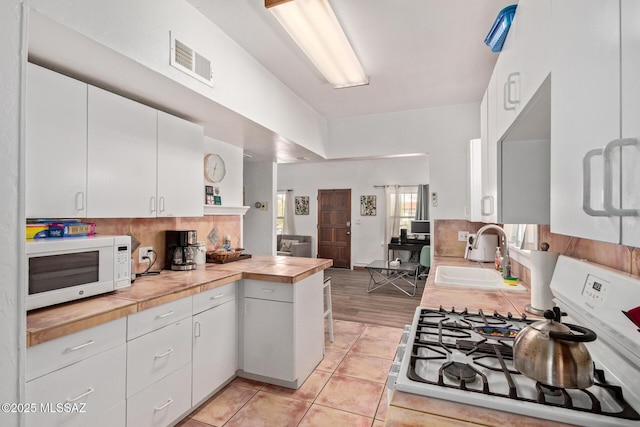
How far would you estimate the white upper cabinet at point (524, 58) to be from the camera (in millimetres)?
908

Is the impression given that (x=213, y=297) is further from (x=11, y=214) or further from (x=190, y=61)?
(x=190, y=61)

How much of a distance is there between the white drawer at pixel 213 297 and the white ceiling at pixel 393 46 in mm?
1756

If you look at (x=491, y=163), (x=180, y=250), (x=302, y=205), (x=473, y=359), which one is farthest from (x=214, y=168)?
(x=302, y=205)

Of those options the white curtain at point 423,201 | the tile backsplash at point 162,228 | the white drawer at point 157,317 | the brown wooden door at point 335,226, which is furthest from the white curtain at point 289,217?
the white drawer at point 157,317

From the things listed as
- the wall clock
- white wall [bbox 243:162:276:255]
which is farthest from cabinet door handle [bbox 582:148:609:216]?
white wall [bbox 243:162:276:255]

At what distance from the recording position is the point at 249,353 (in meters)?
2.41

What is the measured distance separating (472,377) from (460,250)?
2.88 metres

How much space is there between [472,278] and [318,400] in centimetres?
158

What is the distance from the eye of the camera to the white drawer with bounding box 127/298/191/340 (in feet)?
5.29

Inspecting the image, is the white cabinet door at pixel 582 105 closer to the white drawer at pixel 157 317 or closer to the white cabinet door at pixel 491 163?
the white cabinet door at pixel 491 163

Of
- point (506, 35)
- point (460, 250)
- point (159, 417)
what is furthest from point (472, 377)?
point (460, 250)

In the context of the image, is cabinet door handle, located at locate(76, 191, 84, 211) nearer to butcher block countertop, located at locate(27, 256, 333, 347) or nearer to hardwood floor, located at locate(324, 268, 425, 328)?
butcher block countertop, located at locate(27, 256, 333, 347)

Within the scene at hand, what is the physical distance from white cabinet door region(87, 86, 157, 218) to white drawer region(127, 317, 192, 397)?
0.73 meters

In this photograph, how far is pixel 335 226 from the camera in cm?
769
